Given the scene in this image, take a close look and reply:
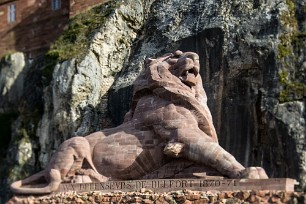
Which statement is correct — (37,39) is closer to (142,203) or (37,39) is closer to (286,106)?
(286,106)

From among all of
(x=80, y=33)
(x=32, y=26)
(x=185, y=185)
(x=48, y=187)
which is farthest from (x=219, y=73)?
(x=32, y=26)

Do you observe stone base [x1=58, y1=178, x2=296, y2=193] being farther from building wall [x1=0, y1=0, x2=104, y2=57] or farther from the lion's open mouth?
building wall [x1=0, y1=0, x2=104, y2=57]

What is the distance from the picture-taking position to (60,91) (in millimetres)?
33406

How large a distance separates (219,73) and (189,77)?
13719 millimetres

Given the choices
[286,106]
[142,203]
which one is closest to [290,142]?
[286,106]

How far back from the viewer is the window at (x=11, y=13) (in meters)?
46.9

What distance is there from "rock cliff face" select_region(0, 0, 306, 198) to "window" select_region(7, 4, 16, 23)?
11851 mm

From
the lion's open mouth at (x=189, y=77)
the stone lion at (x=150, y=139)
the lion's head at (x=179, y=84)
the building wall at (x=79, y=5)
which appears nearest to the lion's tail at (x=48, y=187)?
the stone lion at (x=150, y=139)

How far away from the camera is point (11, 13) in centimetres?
4722

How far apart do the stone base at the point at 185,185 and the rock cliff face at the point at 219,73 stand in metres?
12.5

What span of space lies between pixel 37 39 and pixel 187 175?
102 feet

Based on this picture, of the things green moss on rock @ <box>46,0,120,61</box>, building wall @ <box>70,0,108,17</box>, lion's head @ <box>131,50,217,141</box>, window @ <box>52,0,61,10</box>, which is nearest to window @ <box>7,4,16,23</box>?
window @ <box>52,0,61,10</box>

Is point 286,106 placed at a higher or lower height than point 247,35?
lower

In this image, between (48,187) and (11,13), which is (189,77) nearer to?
(48,187)
